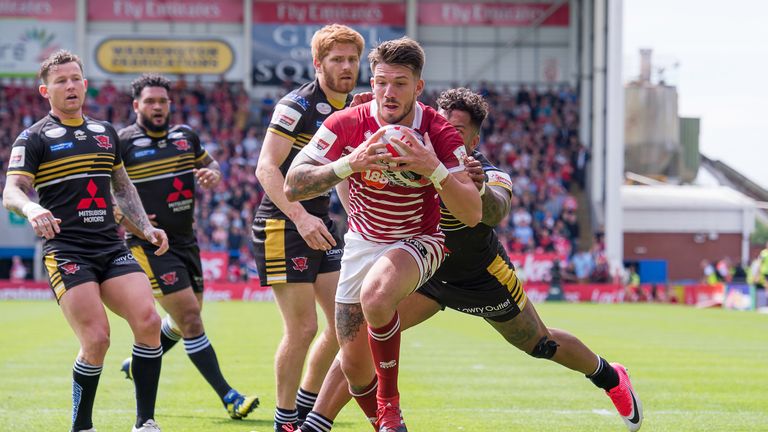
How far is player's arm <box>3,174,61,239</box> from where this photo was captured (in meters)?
6.40

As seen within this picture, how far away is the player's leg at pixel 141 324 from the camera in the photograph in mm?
6871

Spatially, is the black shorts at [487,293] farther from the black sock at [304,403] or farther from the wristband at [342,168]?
the wristband at [342,168]

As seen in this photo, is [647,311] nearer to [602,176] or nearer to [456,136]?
[602,176]

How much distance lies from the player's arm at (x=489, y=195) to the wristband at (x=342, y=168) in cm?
70

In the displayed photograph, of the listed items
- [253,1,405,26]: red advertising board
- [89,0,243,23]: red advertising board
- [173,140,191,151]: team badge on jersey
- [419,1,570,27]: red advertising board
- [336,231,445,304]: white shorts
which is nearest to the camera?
[336,231,445,304]: white shorts

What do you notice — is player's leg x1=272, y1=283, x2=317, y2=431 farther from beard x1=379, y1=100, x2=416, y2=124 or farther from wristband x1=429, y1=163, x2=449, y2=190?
wristband x1=429, y1=163, x2=449, y2=190

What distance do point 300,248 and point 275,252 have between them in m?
0.18

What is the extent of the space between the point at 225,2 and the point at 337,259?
3768 centimetres

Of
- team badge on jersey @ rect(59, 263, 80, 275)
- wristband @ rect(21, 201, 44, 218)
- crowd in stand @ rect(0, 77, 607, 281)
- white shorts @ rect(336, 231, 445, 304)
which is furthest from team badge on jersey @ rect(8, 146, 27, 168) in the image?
crowd in stand @ rect(0, 77, 607, 281)

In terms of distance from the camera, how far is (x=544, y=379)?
11.1 meters

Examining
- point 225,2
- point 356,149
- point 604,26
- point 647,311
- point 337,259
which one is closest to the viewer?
point 356,149

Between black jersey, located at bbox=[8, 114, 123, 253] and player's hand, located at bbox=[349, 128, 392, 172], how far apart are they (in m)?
2.39

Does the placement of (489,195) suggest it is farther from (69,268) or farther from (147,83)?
(147,83)

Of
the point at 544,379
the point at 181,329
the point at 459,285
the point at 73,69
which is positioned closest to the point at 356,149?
the point at 459,285
